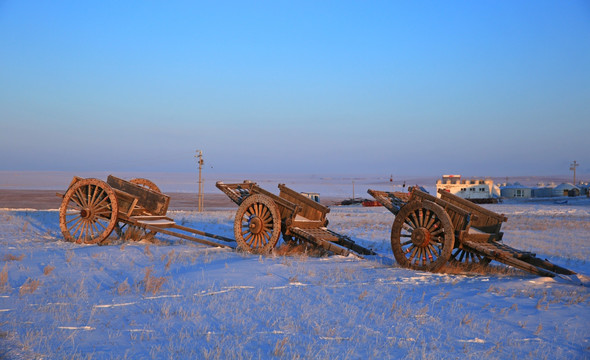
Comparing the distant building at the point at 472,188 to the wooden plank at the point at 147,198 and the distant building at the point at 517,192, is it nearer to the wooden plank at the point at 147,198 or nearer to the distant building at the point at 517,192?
the distant building at the point at 517,192

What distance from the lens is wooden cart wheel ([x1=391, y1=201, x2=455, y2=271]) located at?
27.4 ft

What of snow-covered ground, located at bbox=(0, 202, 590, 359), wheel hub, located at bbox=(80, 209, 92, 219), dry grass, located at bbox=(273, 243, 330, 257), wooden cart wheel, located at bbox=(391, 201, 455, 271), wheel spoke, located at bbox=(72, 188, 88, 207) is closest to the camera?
snow-covered ground, located at bbox=(0, 202, 590, 359)

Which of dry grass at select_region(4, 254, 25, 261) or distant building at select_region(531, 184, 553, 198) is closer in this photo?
dry grass at select_region(4, 254, 25, 261)

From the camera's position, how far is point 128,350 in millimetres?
4426

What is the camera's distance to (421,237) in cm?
864

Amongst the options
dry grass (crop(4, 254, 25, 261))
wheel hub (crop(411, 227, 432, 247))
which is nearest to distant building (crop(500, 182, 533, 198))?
wheel hub (crop(411, 227, 432, 247))

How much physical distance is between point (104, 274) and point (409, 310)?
4890 mm

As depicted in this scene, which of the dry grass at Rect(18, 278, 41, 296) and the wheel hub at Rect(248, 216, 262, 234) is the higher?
the wheel hub at Rect(248, 216, 262, 234)

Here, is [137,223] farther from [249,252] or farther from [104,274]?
[104,274]

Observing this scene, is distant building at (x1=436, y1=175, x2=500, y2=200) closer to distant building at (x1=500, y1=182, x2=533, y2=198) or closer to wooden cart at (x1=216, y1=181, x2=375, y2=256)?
distant building at (x1=500, y1=182, x2=533, y2=198)

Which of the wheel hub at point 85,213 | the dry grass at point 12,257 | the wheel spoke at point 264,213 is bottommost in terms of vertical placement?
the dry grass at point 12,257

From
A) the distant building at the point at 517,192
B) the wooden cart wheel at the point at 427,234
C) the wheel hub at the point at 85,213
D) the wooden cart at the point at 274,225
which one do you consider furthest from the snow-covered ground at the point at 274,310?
the distant building at the point at 517,192

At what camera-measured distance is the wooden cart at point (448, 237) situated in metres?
8.19

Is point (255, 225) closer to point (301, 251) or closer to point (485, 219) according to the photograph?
point (301, 251)
